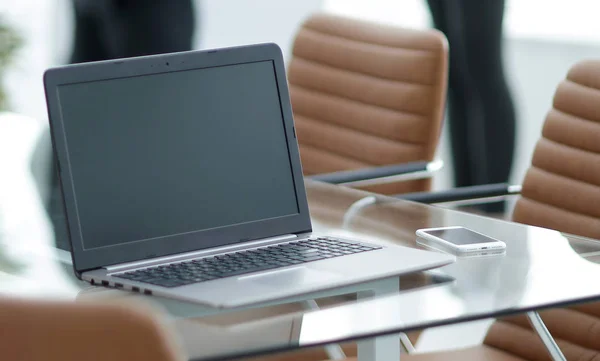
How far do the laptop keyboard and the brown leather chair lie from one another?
0.44 m

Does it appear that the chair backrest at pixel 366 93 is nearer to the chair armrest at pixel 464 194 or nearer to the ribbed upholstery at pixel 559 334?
the chair armrest at pixel 464 194

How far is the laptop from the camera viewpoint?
1312 mm

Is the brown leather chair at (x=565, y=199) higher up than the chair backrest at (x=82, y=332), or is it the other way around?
the chair backrest at (x=82, y=332)

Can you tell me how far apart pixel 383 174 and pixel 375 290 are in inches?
37.0

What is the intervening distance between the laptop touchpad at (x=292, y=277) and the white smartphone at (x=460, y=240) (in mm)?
261

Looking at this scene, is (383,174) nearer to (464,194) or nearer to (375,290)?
(464,194)

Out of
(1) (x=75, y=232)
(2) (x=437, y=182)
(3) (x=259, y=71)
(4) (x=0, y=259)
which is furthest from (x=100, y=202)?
(2) (x=437, y=182)

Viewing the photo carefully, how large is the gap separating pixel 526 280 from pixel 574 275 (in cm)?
8

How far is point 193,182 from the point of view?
143 cm

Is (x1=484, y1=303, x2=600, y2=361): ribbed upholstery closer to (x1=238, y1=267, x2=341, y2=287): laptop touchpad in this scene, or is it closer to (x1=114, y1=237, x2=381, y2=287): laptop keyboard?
(x1=114, y1=237, x2=381, y2=287): laptop keyboard

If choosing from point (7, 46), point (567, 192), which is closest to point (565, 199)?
point (567, 192)

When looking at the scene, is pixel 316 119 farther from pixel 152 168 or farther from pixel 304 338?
pixel 304 338

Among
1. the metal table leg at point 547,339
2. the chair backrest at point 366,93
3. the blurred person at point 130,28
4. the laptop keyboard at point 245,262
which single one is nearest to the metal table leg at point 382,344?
the laptop keyboard at point 245,262

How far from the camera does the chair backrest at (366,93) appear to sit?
94.2 inches
